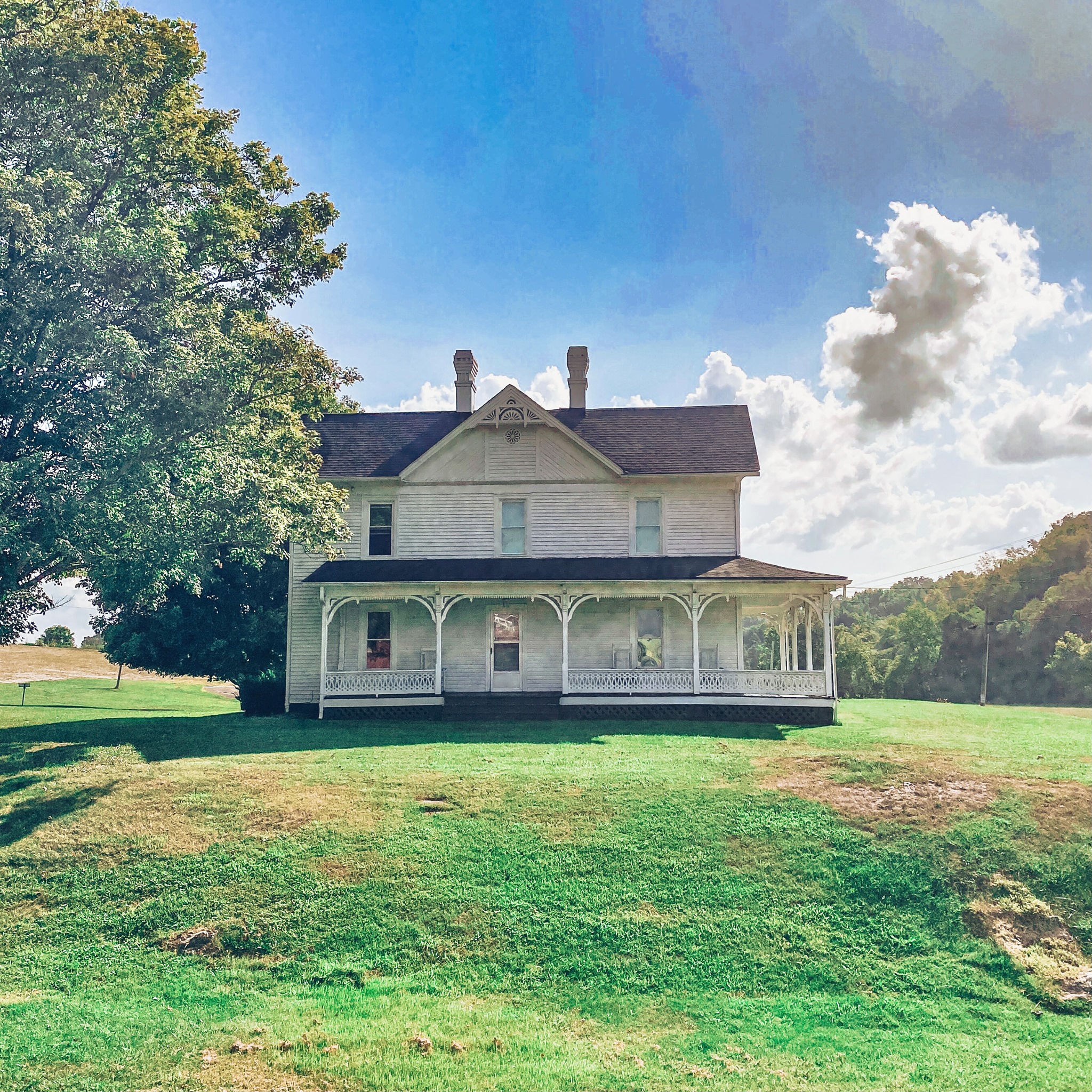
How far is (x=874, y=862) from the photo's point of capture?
11.5m

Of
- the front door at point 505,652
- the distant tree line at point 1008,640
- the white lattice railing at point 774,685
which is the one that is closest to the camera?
the white lattice railing at point 774,685

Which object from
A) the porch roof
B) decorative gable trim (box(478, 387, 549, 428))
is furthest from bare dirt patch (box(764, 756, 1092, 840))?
decorative gable trim (box(478, 387, 549, 428))

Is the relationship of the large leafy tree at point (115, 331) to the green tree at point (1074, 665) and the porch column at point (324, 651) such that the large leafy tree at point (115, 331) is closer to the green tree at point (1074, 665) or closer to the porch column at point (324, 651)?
the porch column at point (324, 651)

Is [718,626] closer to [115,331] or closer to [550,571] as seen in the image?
[550,571]

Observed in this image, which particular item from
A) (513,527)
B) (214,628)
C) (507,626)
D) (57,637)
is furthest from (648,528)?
(57,637)

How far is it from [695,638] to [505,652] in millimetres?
5557

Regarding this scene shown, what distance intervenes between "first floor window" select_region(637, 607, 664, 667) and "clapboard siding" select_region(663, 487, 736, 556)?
6.29ft

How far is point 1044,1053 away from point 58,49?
67.6 feet

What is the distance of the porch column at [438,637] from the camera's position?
22.3 meters

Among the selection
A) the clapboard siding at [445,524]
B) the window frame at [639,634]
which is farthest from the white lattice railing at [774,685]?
the clapboard siding at [445,524]

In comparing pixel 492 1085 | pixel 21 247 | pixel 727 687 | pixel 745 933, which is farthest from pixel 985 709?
pixel 21 247

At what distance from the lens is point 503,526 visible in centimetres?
2508

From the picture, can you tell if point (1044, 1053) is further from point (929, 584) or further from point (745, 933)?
point (929, 584)

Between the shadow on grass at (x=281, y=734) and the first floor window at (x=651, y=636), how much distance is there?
118 inches
